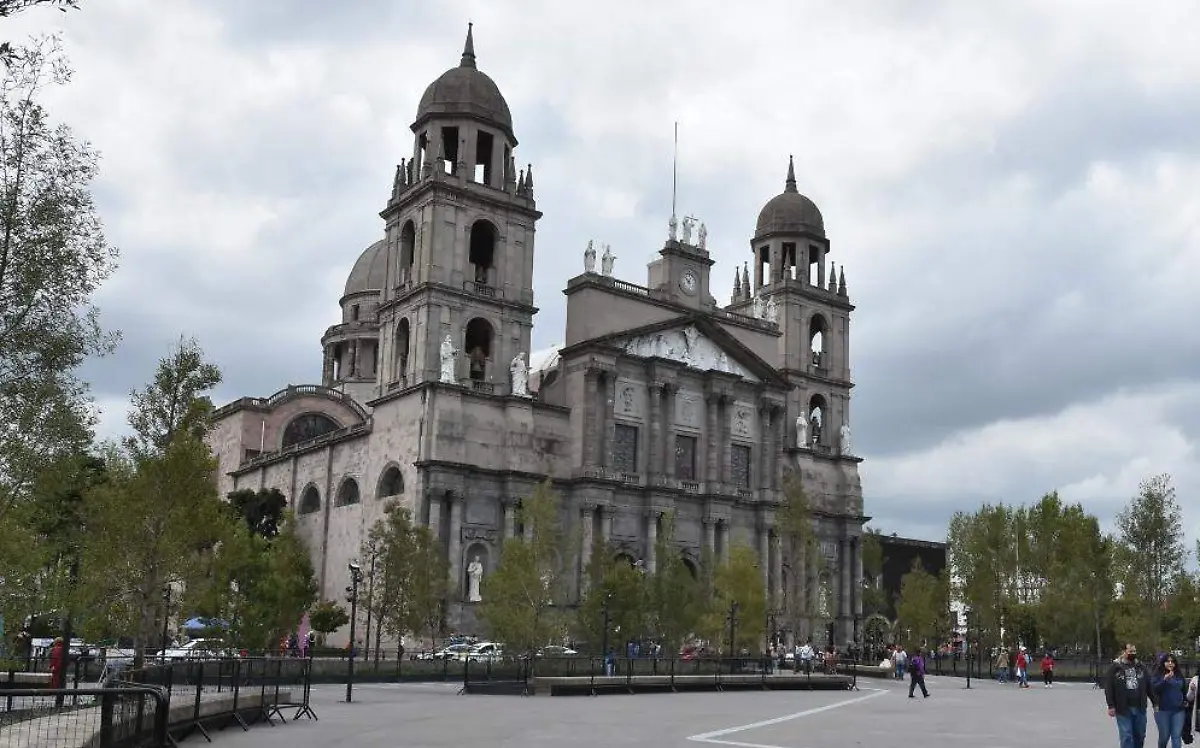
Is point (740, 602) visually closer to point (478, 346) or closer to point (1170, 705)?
point (478, 346)

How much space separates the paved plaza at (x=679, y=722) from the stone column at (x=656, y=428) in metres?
30.8

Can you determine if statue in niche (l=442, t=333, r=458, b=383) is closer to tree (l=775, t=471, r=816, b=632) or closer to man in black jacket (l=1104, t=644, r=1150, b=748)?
tree (l=775, t=471, r=816, b=632)

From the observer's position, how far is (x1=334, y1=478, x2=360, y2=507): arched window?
69.2 metres

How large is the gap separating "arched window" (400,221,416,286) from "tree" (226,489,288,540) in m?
15.2

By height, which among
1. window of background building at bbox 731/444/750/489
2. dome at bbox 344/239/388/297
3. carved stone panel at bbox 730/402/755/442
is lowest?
window of background building at bbox 731/444/750/489

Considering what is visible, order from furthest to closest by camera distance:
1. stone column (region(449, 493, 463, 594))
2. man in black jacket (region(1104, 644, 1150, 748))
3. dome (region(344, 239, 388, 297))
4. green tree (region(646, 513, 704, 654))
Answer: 1. dome (region(344, 239, 388, 297))
2. stone column (region(449, 493, 463, 594))
3. green tree (region(646, 513, 704, 654))
4. man in black jacket (region(1104, 644, 1150, 748))

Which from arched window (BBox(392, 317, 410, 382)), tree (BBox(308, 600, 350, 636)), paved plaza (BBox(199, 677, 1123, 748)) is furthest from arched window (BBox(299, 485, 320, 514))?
paved plaza (BBox(199, 677, 1123, 748))

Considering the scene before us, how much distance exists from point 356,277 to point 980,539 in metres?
54.6

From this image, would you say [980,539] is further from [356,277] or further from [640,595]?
[356,277]

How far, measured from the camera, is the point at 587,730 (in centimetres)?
2361

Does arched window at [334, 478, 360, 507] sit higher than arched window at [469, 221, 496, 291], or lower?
lower

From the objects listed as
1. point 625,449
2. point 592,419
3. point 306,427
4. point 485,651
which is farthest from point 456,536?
point 306,427

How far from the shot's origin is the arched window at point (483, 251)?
67.4m

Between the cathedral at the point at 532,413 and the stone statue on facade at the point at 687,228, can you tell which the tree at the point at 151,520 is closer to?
the cathedral at the point at 532,413
